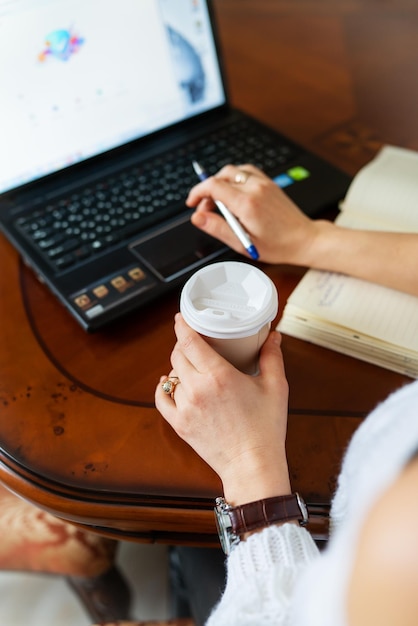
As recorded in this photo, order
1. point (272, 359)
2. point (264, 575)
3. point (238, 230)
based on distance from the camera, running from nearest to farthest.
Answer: point (264, 575)
point (272, 359)
point (238, 230)

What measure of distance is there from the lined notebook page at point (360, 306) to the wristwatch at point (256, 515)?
21 centimetres

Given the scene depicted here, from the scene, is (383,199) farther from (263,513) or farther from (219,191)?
(263,513)

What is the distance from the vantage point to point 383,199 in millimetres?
762

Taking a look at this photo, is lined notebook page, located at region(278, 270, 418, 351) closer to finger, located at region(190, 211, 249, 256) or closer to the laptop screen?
finger, located at region(190, 211, 249, 256)

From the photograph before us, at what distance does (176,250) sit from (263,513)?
14.1 inches

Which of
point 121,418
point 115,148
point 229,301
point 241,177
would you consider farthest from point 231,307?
point 115,148

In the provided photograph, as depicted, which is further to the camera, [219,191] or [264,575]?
[219,191]

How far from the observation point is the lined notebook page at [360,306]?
1.97 feet

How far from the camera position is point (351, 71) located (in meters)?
1.09

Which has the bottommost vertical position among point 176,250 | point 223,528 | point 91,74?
point 223,528

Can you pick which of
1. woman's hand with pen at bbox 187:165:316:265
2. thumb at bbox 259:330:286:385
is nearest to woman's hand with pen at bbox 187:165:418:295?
woman's hand with pen at bbox 187:165:316:265

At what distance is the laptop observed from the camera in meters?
0.69

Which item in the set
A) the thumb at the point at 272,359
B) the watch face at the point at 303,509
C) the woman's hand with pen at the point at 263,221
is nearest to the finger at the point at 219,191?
the woman's hand with pen at the point at 263,221

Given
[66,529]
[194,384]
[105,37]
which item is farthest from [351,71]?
[66,529]
